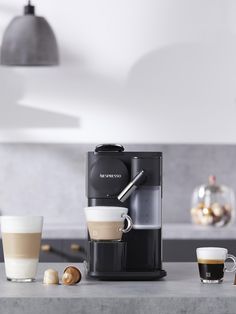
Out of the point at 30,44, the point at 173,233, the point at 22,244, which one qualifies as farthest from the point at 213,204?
the point at 22,244

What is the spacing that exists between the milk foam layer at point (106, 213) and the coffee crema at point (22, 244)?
142mm

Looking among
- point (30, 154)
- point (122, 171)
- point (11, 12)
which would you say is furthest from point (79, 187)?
point (122, 171)

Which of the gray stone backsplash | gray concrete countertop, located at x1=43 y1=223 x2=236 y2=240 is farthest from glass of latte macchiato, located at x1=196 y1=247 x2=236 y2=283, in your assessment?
the gray stone backsplash

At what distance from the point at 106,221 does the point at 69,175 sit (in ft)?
8.79

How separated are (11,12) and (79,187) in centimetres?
102

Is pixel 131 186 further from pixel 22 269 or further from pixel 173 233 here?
pixel 173 233

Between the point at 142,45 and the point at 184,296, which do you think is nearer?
the point at 184,296

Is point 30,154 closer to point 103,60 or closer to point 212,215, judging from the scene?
point 103,60

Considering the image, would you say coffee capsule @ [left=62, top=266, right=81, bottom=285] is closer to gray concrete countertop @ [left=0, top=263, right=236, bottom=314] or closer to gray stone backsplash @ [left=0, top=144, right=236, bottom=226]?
gray concrete countertop @ [left=0, top=263, right=236, bottom=314]

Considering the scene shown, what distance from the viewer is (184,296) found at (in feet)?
6.19

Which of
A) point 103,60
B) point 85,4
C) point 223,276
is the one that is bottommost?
point 223,276

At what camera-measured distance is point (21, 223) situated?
2.15 m

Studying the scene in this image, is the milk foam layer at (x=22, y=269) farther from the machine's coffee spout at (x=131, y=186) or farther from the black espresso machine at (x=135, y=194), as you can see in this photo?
the machine's coffee spout at (x=131, y=186)

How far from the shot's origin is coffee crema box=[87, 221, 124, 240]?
85.5 inches
